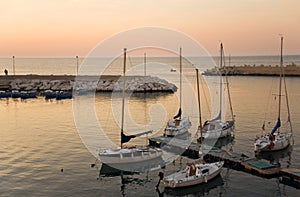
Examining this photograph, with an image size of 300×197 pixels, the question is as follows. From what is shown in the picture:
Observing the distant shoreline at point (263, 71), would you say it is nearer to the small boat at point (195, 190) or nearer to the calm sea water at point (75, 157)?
the calm sea water at point (75, 157)

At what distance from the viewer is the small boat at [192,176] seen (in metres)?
26.9

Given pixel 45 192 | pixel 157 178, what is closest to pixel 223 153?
pixel 157 178

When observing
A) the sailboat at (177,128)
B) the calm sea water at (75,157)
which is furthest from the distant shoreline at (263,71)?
the sailboat at (177,128)

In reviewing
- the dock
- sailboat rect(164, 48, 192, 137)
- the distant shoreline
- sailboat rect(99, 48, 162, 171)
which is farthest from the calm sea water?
the distant shoreline

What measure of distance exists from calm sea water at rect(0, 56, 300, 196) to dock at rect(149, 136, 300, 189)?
0.97 m

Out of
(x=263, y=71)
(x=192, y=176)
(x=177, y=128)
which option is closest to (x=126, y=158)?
(x=192, y=176)

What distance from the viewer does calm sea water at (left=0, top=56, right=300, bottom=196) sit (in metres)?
27.0

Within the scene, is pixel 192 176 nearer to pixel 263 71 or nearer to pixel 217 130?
pixel 217 130

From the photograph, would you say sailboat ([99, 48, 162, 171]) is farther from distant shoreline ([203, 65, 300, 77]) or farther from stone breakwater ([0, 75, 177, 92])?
distant shoreline ([203, 65, 300, 77])

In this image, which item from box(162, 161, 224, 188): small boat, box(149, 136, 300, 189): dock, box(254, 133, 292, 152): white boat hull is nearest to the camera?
box(162, 161, 224, 188): small boat

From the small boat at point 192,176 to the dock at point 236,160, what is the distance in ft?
10.3

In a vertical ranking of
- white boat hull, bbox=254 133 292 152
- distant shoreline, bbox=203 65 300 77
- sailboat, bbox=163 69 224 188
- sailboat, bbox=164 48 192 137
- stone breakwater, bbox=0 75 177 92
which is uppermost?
distant shoreline, bbox=203 65 300 77

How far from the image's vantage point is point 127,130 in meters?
47.7

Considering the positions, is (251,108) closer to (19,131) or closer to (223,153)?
(223,153)
